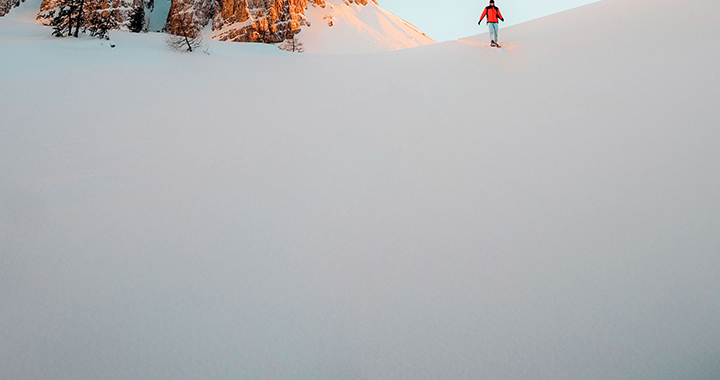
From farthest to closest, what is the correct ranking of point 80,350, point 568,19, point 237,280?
point 568,19
point 237,280
point 80,350

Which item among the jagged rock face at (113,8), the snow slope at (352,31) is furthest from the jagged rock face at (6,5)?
the snow slope at (352,31)

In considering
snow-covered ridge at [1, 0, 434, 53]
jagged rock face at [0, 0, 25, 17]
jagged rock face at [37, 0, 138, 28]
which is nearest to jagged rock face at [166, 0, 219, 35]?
snow-covered ridge at [1, 0, 434, 53]

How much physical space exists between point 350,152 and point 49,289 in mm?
4181

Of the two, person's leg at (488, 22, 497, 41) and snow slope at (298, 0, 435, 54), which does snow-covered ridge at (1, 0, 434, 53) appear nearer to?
snow slope at (298, 0, 435, 54)

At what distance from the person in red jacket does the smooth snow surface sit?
335 cm

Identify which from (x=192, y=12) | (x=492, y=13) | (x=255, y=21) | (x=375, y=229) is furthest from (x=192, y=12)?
(x=375, y=229)

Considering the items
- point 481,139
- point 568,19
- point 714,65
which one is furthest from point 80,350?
point 568,19

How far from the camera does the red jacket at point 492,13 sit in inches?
386

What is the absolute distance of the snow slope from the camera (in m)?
55.9

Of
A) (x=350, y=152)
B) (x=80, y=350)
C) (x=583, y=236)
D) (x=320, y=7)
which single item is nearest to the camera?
(x=80, y=350)

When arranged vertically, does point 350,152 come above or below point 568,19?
below

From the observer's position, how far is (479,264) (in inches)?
134

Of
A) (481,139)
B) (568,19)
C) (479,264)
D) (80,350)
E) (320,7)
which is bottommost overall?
(80,350)

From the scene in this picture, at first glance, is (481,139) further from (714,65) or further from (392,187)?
(714,65)
